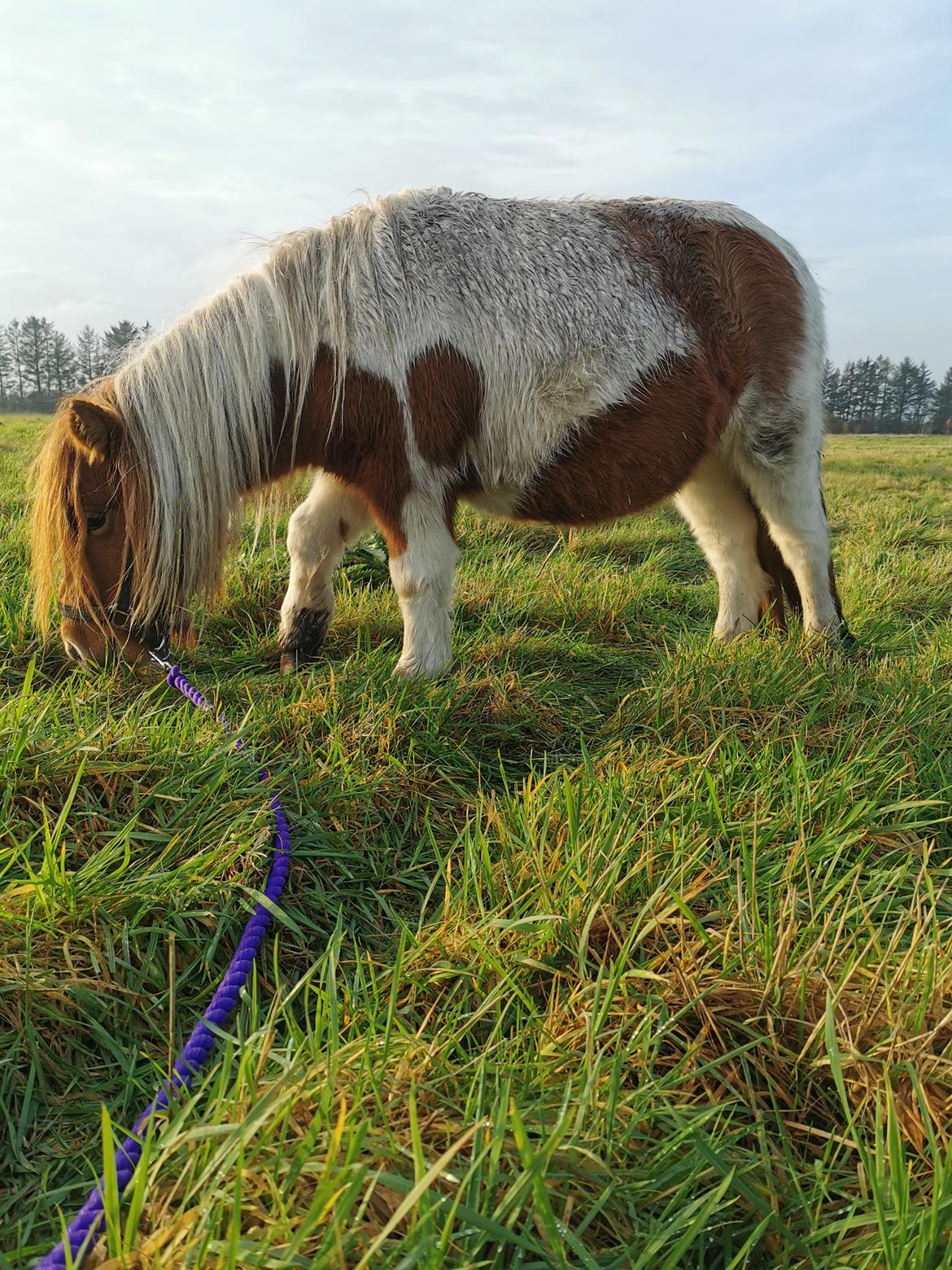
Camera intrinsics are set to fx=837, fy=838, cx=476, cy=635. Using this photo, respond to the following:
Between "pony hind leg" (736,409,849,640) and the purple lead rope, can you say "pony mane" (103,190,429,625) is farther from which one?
"pony hind leg" (736,409,849,640)

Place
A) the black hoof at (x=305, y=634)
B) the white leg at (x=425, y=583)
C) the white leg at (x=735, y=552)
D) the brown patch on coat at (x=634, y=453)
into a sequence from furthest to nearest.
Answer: the white leg at (x=735, y=552) < the black hoof at (x=305, y=634) < the brown patch on coat at (x=634, y=453) < the white leg at (x=425, y=583)

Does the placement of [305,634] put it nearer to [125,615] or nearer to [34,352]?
[125,615]

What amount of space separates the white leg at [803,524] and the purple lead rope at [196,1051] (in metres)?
2.96

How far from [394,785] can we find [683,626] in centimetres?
248

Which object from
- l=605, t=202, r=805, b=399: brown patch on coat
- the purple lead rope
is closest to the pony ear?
the purple lead rope

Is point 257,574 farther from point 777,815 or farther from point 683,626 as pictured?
point 777,815

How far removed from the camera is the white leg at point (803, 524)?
421 cm

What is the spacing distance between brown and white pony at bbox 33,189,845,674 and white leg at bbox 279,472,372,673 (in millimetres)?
11

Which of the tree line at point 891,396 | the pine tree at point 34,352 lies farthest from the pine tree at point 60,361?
the tree line at point 891,396

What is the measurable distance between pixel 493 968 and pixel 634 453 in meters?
2.63

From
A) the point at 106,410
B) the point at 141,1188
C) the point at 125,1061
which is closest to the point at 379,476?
the point at 106,410

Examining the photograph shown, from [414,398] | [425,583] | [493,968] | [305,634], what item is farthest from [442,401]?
[493,968]

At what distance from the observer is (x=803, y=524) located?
425cm

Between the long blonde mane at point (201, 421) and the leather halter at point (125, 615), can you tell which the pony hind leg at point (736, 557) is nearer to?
the long blonde mane at point (201, 421)
